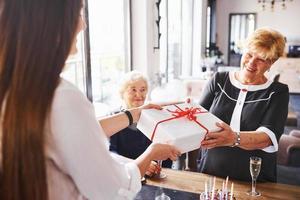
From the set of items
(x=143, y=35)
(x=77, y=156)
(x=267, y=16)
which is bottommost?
(x=77, y=156)

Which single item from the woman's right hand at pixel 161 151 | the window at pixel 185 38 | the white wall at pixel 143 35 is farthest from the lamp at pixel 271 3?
the woman's right hand at pixel 161 151

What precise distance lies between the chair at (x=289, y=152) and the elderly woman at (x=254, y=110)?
1.46 meters

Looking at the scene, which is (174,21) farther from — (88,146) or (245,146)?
(88,146)

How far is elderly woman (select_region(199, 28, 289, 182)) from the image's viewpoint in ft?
4.75

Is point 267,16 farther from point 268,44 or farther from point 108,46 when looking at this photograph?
point 268,44

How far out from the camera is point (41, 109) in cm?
63

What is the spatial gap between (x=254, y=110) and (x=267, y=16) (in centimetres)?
683

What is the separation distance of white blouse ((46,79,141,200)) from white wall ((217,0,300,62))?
7603 millimetres

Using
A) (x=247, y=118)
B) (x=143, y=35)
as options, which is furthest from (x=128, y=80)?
(x=143, y=35)

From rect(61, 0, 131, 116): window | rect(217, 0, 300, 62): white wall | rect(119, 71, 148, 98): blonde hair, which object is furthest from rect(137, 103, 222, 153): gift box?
rect(217, 0, 300, 62): white wall

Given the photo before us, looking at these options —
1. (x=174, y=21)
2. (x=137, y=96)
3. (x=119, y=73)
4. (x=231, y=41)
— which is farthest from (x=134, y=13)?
(x=231, y=41)

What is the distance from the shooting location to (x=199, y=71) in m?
6.08

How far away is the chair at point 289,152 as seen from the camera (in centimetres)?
281

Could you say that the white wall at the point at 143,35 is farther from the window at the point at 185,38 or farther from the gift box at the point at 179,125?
the gift box at the point at 179,125
